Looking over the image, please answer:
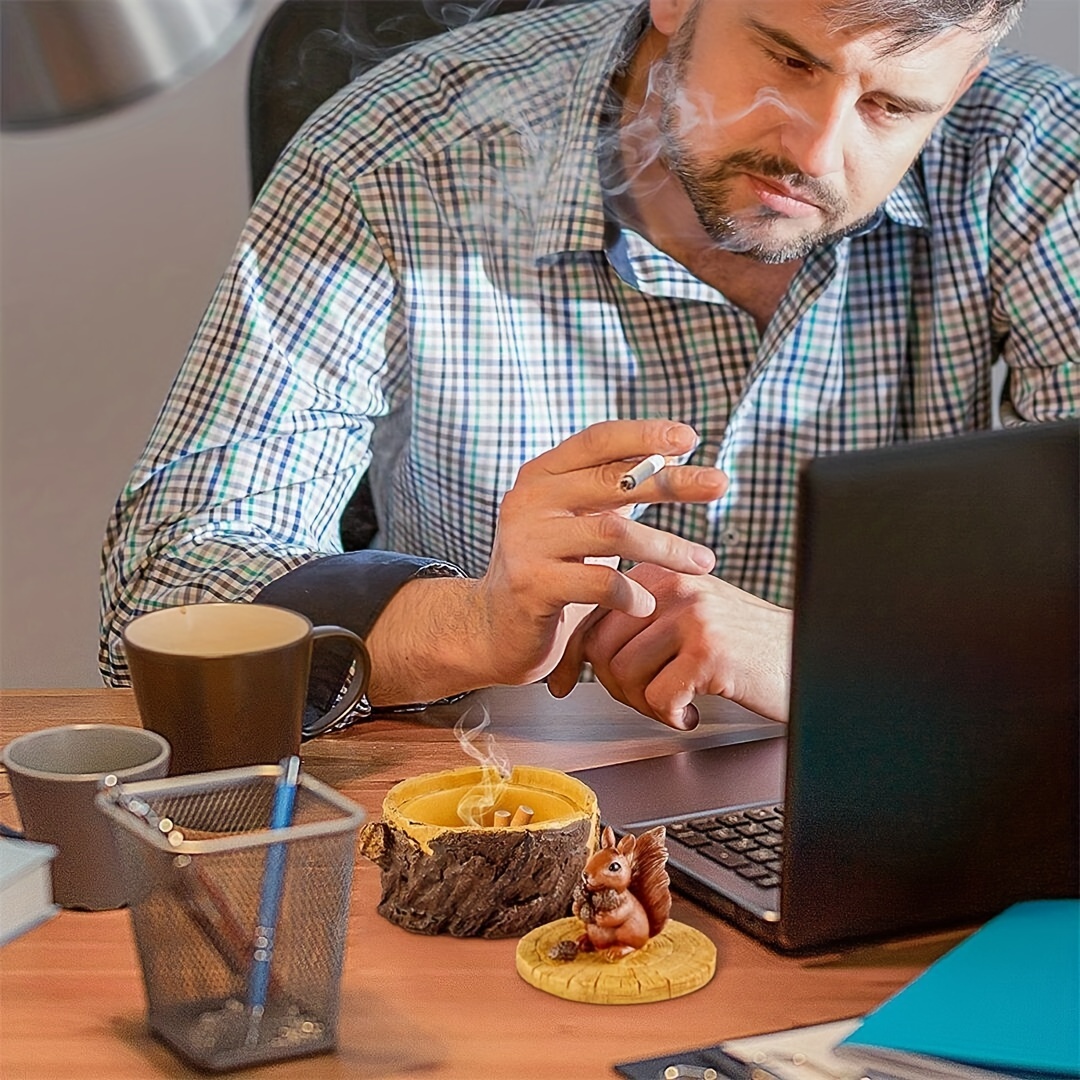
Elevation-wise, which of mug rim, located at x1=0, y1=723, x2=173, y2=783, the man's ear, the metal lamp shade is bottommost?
mug rim, located at x1=0, y1=723, x2=173, y2=783

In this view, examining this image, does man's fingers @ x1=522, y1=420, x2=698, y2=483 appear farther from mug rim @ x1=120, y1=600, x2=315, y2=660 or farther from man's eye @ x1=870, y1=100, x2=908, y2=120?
man's eye @ x1=870, y1=100, x2=908, y2=120

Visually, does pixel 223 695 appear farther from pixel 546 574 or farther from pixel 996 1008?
pixel 996 1008

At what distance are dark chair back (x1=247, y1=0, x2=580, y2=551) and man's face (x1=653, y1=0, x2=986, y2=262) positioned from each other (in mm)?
315

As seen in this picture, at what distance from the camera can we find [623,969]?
69cm

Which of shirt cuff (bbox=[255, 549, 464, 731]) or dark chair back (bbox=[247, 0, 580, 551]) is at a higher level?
dark chair back (bbox=[247, 0, 580, 551])

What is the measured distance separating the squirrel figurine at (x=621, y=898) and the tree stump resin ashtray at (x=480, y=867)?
31mm

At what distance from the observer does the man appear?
1386 millimetres

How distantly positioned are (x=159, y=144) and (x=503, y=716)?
50.5 inches

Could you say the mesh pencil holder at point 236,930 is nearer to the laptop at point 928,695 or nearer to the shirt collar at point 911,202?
the laptop at point 928,695

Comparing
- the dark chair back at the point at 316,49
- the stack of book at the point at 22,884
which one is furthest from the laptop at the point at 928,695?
the dark chair back at the point at 316,49

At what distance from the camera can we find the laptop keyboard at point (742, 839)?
2.61 ft

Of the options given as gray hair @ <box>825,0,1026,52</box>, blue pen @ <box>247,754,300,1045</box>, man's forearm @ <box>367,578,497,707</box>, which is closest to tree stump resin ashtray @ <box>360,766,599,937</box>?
blue pen @ <box>247,754,300,1045</box>

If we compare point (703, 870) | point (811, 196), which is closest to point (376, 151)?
point (811, 196)

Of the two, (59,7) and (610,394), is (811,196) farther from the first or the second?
(59,7)
